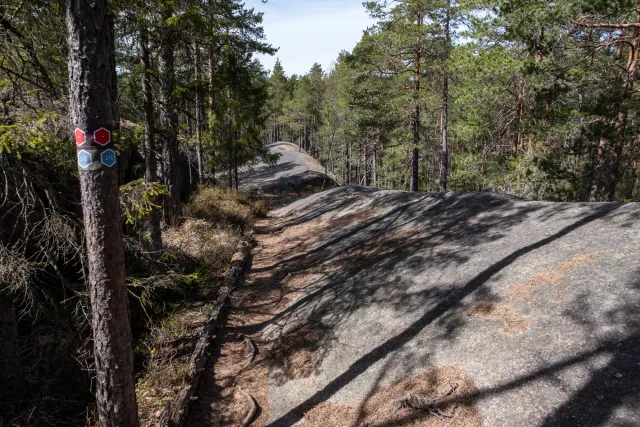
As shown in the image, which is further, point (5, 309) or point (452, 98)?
point (452, 98)

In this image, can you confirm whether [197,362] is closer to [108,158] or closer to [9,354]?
[9,354]

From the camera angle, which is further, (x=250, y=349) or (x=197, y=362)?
(x=250, y=349)

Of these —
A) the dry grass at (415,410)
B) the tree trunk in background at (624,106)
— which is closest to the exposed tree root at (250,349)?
the dry grass at (415,410)

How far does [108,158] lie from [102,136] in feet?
0.72

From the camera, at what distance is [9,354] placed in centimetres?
456

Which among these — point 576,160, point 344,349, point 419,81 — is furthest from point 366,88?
point 344,349

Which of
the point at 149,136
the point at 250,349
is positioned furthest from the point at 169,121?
the point at 250,349

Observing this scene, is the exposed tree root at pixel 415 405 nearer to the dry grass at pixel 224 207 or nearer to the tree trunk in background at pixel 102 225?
the tree trunk in background at pixel 102 225

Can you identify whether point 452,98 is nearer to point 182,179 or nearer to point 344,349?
point 182,179

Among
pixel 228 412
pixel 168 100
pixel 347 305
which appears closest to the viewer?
pixel 228 412

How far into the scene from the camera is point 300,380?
577 centimetres

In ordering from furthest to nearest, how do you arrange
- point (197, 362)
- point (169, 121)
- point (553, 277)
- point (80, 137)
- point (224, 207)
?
point (224, 207), point (169, 121), point (197, 362), point (553, 277), point (80, 137)

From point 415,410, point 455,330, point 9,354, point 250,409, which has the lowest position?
point 250,409

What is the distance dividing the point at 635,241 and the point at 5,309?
9302 millimetres
